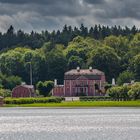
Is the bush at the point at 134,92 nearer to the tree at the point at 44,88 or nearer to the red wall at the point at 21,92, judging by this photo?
the red wall at the point at 21,92

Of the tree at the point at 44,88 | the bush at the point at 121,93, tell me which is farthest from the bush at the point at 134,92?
the tree at the point at 44,88

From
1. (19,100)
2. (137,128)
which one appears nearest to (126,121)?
(137,128)

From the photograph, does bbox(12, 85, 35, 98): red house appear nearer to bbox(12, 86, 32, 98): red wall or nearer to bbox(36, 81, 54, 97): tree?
bbox(12, 86, 32, 98): red wall

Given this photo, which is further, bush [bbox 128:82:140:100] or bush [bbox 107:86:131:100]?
bush [bbox 107:86:131:100]

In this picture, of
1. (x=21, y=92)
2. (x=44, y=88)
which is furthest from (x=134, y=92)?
(x=44, y=88)

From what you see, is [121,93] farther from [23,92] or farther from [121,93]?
[23,92]

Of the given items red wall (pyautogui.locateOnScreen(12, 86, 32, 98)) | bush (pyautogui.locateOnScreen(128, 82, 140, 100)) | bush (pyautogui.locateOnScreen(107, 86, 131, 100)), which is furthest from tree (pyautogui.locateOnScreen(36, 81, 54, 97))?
bush (pyautogui.locateOnScreen(128, 82, 140, 100))

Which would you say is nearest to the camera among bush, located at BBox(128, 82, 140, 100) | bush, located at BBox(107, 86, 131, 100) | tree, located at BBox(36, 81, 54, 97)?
bush, located at BBox(128, 82, 140, 100)

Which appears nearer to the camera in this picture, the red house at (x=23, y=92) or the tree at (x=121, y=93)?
the tree at (x=121, y=93)

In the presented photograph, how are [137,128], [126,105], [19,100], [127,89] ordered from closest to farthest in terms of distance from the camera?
[137,128]
[126,105]
[19,100]
[127,89]

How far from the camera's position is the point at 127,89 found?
495 feet

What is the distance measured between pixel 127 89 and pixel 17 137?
89579 millimetres

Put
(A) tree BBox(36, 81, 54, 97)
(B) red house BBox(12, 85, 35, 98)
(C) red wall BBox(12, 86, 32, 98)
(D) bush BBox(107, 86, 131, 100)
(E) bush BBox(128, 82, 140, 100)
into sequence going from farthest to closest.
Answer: (A) tree BBox(36, 81, 54, 97) < (B) red house BBox(12, 85, 35, 98) < (C) red wall BBox(12, 86, 32, 98) < (D) bush BBox(107, 86, 131, 100) < (E) bush BBox(128, 82, 140, 100)

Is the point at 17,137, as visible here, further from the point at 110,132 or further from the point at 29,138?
the point at 110,132
